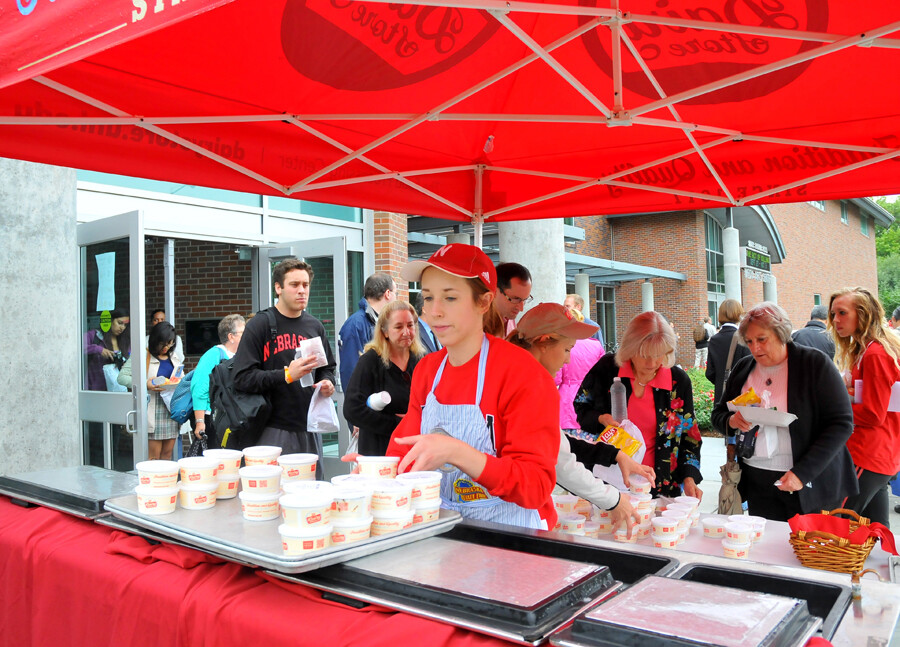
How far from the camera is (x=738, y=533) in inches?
97.1

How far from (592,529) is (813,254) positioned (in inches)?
1370

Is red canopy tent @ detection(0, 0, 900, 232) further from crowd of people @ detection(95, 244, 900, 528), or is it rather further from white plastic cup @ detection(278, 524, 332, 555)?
white plastic cup @ detection(278, 524, 332, 555)

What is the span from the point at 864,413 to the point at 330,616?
4.24 metres

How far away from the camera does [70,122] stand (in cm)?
289

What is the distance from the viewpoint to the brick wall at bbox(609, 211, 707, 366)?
24781mm

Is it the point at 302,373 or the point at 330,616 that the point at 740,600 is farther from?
the point at 302,373

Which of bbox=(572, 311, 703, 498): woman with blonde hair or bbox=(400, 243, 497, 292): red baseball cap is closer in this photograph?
bbox=(400, 243, 497, 292): red baseball cap

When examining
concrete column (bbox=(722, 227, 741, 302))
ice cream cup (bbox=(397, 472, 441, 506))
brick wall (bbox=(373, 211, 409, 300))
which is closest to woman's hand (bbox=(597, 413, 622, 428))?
ice cream cup (bbox=(397, 472, 441, 506))

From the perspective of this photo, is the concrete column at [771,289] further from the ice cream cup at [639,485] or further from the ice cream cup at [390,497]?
the ice cream cup at [390,497]

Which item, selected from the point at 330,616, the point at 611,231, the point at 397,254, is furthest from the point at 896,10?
the point at 611,231

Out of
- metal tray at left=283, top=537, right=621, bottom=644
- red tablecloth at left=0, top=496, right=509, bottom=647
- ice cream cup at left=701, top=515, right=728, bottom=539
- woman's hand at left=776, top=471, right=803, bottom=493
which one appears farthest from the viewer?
woman's hand at left=776, top=471, right=803, bottom=493

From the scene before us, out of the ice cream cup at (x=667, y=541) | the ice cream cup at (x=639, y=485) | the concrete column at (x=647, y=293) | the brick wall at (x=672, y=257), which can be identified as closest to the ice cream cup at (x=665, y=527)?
the ice cream cup at (x=667, y=541)

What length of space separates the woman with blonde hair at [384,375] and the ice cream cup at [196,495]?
2139 mm

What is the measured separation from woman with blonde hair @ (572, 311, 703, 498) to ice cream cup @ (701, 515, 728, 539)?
0.69 meters
